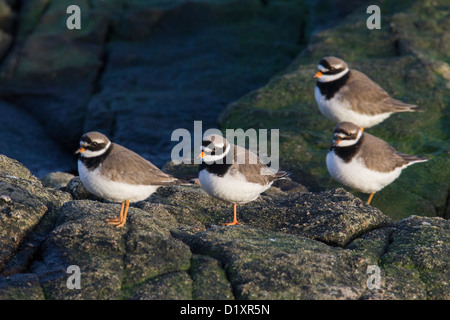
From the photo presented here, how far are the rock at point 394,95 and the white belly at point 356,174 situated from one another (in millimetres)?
1082

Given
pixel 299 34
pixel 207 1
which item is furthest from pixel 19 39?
pixel 299 34

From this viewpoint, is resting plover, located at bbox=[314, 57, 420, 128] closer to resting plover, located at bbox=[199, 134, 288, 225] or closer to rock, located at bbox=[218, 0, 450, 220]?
rock, located at bbox=[218, 0, 450, 220]

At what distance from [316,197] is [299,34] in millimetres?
12090

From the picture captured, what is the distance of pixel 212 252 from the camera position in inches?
261

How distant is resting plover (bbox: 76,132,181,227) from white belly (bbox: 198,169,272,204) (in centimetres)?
84

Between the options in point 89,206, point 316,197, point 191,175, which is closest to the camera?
point 89,206

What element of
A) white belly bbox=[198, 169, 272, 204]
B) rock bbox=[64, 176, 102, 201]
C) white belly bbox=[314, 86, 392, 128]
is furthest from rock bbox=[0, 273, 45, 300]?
white belly bbox=[314, 86, 392, 128]

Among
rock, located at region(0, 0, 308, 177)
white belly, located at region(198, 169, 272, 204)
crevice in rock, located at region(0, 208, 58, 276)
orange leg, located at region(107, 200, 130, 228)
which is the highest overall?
orange leg, located at region(107, 200, 130, 228)

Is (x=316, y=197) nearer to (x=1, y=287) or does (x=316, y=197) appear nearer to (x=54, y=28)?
(x=1, y=287)

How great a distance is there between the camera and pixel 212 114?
16.1 meters

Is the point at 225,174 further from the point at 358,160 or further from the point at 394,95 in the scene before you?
the point at 394,95

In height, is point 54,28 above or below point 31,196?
below

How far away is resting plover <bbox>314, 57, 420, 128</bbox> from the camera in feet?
36.4

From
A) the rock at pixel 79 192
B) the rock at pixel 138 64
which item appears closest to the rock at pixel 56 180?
the rock at pixel 79 192
